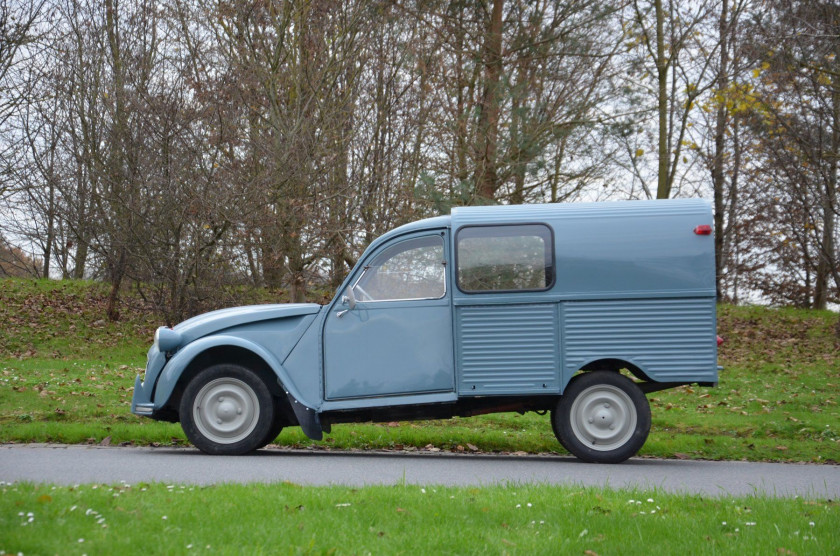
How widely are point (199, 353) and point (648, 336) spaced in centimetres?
443

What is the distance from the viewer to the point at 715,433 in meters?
11.1

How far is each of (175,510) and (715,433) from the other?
7924 mm

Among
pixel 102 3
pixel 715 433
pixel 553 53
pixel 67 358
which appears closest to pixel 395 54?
pixel 553 53

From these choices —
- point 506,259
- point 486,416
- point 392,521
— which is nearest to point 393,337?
point 506,259

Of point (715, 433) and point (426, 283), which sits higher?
point (426, 283)

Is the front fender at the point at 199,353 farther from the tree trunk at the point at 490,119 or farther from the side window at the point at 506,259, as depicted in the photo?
the tree trunk at the point at 490,119

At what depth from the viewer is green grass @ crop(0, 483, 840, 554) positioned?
180 inches

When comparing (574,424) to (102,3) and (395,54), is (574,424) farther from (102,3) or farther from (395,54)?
(102,3)

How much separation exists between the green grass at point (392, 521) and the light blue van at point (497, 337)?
240 centimetres

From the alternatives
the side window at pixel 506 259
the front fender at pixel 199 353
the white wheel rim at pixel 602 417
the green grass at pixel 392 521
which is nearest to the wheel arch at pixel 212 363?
the front fender at pixel 199 353

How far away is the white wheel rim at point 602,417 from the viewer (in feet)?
28.5

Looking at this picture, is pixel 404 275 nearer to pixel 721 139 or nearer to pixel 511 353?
pixel 511 353

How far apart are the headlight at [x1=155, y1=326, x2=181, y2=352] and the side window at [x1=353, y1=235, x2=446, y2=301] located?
1.84m

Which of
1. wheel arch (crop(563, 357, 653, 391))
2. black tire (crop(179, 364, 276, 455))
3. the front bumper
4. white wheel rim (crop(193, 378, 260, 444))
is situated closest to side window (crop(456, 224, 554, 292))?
wheel arch (crop(563, 357, 653, 391))
